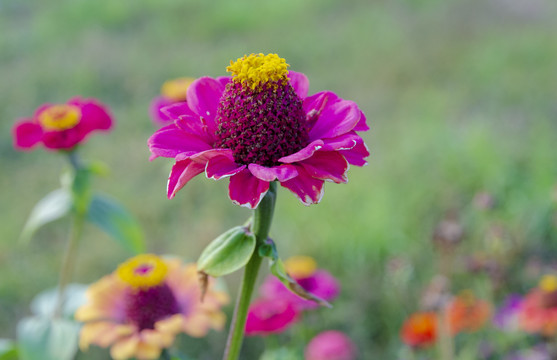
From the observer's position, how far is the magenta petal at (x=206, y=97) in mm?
766

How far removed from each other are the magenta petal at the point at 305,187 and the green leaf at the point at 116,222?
2.63ft

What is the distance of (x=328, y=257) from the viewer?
8.22 feet

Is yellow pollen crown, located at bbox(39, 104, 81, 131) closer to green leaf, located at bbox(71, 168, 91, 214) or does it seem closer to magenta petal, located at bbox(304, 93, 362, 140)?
green leaf, located at bbox(71, 168, 91, 214)

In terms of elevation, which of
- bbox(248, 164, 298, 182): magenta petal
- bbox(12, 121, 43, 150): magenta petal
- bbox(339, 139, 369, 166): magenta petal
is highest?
bbox(339, 139, 369, 166): magenta petal

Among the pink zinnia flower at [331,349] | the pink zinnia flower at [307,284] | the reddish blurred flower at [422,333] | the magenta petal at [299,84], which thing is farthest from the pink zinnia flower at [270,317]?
the magenta petal at [299,84]

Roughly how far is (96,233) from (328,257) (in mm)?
1186

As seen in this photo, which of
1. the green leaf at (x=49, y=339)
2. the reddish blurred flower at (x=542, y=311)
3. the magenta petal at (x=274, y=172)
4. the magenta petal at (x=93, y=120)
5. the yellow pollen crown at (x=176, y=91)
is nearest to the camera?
the magenta petal at (x=274, y=172)

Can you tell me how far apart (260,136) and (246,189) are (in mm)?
73

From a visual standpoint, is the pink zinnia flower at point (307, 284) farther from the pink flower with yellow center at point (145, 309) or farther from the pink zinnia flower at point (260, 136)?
the pink zinnia flower at point (260, 136)

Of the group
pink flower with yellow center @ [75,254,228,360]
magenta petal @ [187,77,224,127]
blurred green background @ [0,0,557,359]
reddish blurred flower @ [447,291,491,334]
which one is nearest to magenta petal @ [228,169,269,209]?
magenta petal @ [187,77,224,127]

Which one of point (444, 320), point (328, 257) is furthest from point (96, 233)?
point (444, 320)

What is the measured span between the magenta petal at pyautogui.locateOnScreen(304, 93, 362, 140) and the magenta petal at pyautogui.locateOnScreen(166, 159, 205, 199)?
0.16 m

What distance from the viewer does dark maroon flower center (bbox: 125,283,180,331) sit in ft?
3.37

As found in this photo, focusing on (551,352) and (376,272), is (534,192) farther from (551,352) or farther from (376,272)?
(551,352)
